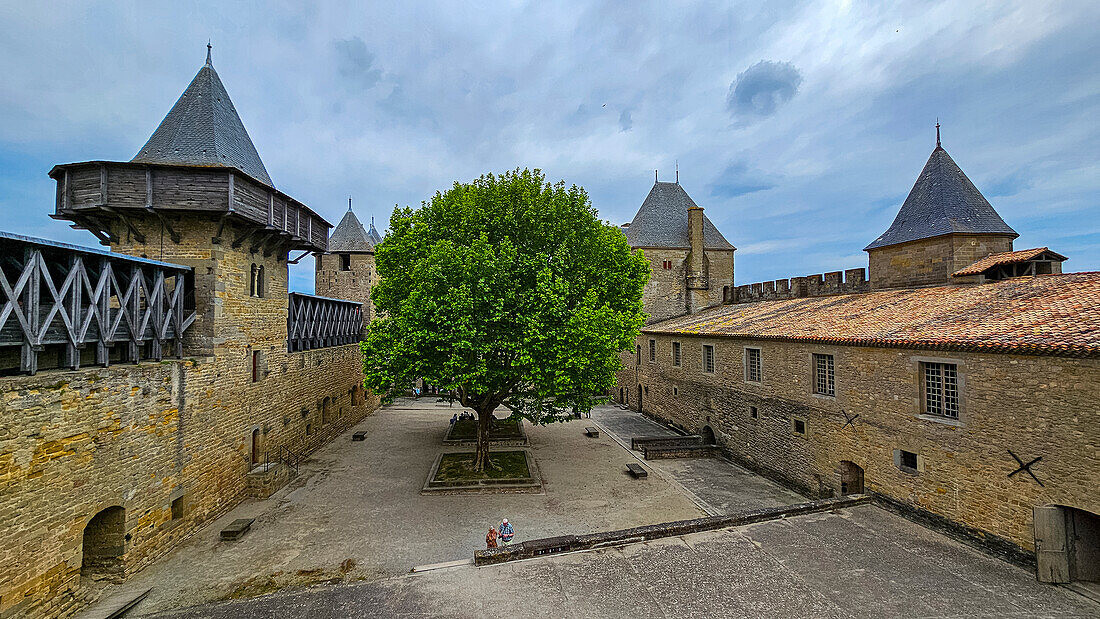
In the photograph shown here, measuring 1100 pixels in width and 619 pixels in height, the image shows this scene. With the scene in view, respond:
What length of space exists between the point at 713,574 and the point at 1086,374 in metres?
7.93

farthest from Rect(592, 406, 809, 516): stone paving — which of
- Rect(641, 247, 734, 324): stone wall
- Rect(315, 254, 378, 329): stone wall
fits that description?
Rect(315, 254, 378, 329): stone wall

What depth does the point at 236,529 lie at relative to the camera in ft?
40.7

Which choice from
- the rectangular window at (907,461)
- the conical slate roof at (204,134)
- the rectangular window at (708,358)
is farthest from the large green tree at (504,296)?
the rectangular window at (907,461)

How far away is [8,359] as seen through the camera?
893 centimetres

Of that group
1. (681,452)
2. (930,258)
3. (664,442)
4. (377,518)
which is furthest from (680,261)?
(377,518)

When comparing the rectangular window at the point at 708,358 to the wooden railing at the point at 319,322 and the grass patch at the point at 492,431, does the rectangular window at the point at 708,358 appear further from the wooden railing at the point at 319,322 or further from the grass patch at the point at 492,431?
the wooden railing at the point at 319,322

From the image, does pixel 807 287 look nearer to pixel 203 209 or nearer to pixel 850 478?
pixel 850 478

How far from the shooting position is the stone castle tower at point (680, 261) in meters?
33.3

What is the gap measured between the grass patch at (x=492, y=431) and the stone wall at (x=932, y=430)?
10.0m

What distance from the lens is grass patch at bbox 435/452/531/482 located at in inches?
656

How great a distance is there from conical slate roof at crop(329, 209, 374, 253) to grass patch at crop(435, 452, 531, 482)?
23.8 metres

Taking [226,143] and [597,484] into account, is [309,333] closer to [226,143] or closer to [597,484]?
[226,143]

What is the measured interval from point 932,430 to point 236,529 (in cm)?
1809

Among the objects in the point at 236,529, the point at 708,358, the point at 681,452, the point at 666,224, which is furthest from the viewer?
the point at 666,224
